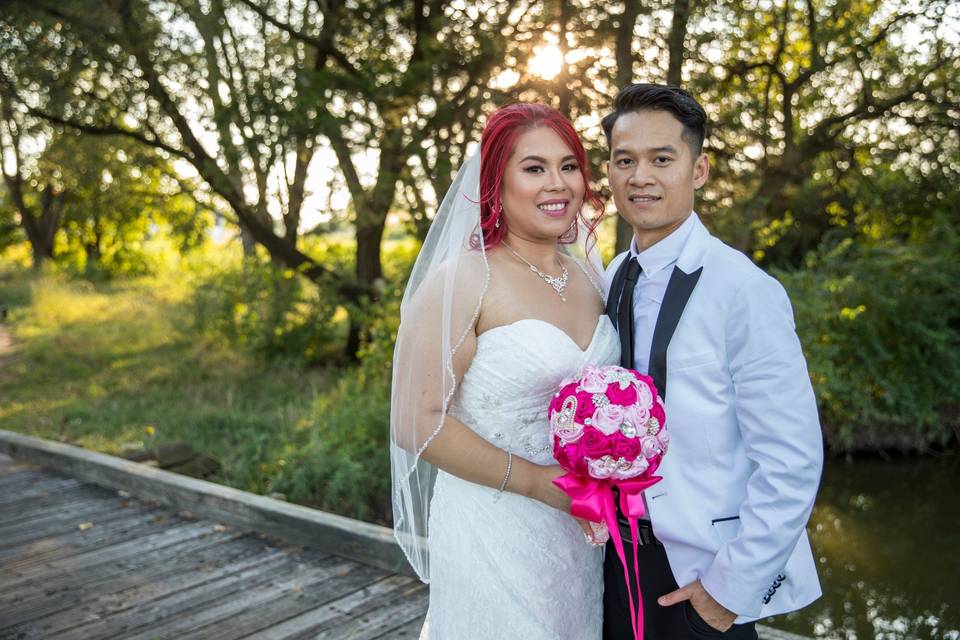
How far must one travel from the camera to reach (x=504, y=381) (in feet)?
8.64

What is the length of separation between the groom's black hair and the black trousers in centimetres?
119

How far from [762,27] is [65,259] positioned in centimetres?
3335

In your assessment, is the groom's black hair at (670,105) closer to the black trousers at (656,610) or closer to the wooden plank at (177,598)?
the black trousers at (656,610)

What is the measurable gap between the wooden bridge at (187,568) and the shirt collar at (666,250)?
6.99ft

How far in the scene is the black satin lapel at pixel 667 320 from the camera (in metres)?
2.24

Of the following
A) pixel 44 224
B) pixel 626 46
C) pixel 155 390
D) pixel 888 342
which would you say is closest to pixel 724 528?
pixel 626 46

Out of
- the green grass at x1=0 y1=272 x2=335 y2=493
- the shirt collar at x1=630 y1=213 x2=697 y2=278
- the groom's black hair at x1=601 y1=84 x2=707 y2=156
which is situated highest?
the groom's black hair at x1=601 y1=84 x2=707 y2=156

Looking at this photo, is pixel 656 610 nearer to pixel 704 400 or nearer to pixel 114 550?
pixel 704 400

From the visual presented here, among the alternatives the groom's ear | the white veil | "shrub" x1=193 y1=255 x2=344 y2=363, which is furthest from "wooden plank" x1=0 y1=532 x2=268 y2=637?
"shrub" x1=193 y1=255 x2=344 y2=363

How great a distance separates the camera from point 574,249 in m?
3.38

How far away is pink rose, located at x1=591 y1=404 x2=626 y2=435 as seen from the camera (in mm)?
2076

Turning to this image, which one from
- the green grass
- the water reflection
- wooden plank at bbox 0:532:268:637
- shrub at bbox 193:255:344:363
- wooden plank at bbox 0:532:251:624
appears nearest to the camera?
wooden plank at bbox 0:532:268:637

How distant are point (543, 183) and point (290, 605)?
2838mm

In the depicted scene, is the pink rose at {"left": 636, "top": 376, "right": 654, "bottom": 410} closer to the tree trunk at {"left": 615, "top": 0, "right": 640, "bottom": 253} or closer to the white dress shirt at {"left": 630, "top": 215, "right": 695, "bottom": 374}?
the white dress shirt at {"left": 630, "top": 215, "right": 695, "bottom": 374}
